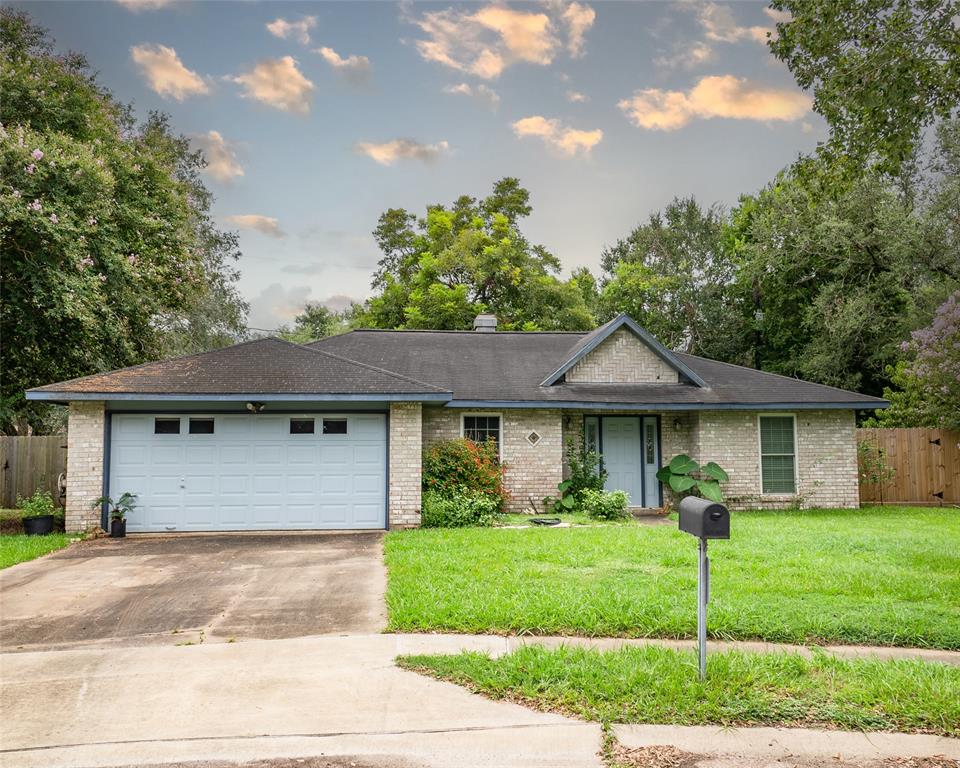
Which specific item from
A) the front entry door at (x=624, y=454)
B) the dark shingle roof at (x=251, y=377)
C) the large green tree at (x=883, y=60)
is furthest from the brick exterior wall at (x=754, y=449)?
the large green tree at (x=883, y=60)

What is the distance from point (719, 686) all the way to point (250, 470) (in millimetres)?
10304

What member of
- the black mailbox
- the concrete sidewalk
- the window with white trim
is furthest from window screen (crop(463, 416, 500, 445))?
the black mailbox

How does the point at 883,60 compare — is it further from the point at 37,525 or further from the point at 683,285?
the point at 683,285

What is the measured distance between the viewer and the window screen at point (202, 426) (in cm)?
1299

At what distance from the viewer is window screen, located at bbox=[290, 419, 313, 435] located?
1320 cm

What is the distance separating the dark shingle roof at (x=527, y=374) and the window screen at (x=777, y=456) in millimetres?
780

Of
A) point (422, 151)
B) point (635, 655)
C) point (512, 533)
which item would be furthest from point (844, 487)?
point (422, 151)

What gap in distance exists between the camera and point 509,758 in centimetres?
382

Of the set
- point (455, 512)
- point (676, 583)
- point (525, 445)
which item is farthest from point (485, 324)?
point (676, 583)

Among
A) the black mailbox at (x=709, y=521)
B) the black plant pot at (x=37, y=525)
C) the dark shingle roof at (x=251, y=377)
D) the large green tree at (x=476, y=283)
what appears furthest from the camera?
the large green tree at (x=476, y=283)

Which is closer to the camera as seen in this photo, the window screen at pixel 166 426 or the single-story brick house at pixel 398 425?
the single-story brick house at pixel 398 425

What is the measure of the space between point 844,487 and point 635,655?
43.9 ft

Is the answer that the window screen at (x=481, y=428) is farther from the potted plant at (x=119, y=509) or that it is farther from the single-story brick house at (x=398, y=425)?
the potted plant at (x=119, y=509)

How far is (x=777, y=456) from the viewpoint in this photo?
16281 millimetres
